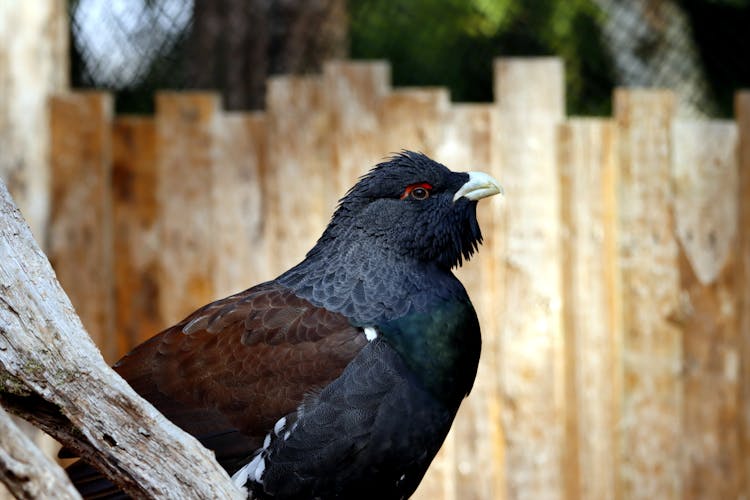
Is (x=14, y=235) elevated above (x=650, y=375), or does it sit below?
above

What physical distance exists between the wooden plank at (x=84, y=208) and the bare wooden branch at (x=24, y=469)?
8.78ft

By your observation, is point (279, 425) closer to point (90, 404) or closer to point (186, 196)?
point (90, 404)

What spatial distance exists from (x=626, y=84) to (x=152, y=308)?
2.61m

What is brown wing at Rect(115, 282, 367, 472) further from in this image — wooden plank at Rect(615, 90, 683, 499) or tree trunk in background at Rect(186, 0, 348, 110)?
tree trunk in background at Rect(186, 0, 348, 110)

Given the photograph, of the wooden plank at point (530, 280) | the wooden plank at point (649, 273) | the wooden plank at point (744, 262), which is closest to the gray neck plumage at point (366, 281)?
the wooden plank at point (530, 280)

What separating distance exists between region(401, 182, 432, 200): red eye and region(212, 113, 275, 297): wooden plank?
144 centimetres

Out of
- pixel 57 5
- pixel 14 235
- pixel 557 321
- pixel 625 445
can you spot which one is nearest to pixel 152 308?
pixel 57 5

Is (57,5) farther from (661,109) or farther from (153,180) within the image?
(661,109)

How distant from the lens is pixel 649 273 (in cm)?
416

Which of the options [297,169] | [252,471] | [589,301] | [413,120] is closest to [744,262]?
[589,301]

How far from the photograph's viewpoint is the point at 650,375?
13.7 ft

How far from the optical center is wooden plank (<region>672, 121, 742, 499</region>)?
4.19 meters

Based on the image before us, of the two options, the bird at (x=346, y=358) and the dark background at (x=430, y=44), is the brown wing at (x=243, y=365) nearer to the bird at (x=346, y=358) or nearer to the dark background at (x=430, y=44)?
the bird at (x=346, y=358)

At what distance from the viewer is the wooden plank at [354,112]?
4203 mm
